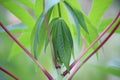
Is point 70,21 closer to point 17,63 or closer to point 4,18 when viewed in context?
point 17,63

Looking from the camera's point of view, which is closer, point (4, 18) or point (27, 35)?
point (27, 35)

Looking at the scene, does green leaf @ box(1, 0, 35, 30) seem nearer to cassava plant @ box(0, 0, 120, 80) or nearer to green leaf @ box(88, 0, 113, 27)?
cassava plant @ box(0, 0, 120, 80)

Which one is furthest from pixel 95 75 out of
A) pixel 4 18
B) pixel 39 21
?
pixel 39 21

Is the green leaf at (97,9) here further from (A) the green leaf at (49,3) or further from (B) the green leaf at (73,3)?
(A) the green leaf at (49,3)

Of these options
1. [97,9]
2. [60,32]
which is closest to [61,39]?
[60,32]

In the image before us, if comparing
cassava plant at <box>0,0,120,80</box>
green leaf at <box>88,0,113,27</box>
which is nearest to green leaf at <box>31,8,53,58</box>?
cassava plant at <box>0,0,120,80</box>

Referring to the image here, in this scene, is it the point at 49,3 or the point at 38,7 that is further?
the point at 38,7

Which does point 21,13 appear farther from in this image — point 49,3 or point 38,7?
point 49,3
